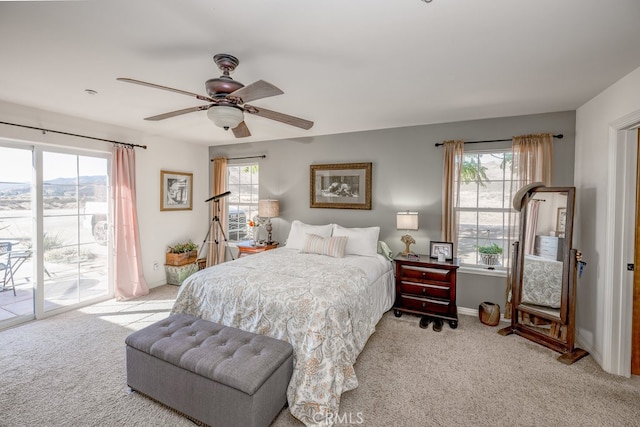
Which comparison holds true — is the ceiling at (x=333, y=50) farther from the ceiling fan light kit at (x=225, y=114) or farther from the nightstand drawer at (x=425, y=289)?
the nightstand drawer at (x=425, y=289)

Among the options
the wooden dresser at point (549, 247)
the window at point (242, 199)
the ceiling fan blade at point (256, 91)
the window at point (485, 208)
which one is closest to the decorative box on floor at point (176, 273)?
the window at point (242, 199)

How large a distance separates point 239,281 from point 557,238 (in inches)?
126

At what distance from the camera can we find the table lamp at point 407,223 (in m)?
3.74

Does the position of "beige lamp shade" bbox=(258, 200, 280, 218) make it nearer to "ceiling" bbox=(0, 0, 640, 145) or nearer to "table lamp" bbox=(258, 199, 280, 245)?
"table lamp" bbox=(258, 199, 280, 245)

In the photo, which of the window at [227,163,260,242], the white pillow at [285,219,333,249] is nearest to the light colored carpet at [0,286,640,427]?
the white pillow at [285,219,333,249]

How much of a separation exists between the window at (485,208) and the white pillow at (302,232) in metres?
1.80

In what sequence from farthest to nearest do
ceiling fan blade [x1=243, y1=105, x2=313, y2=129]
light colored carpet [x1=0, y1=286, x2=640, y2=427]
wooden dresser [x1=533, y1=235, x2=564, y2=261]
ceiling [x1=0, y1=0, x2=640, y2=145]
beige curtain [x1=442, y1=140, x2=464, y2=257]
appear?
beige curtain [x1=442, y1=140, x2=464, y2=257] → wooden dresser [x1=533, y1=235, x2=564, y2=261] → ceiling fan blade [x1=243, y1=105, x2=313, y2=129] → light colored carpet [x1=0, y1=286, x2=640, y2=427] → ceiling [x1=0, y1=0, x2=640, y2=145]

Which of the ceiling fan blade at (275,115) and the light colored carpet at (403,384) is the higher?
the ceiling fan blade at (275,115)

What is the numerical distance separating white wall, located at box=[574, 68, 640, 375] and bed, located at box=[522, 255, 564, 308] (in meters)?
0.29

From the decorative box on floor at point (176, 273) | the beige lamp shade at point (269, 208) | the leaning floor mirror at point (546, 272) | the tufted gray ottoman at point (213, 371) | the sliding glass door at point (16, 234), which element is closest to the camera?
the tufted gray ottoman at point (213, 371)

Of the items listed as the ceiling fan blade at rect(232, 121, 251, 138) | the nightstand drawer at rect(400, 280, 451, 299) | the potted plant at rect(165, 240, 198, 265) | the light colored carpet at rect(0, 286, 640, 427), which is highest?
the ceiling fan blade at rect(232, 121, 251, 138)

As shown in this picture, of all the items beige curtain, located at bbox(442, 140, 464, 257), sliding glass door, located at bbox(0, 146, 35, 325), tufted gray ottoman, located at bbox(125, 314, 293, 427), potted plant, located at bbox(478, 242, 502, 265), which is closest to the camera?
tufted gray ottoman, located at bbox(125, 314, 293, 427)

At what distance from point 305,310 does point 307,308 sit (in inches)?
0.8

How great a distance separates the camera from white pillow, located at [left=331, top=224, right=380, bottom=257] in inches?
152
